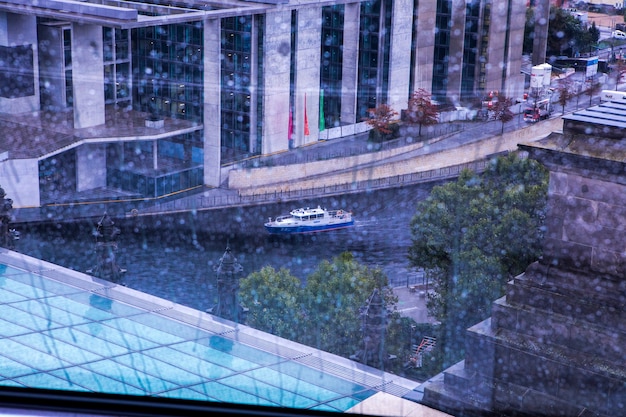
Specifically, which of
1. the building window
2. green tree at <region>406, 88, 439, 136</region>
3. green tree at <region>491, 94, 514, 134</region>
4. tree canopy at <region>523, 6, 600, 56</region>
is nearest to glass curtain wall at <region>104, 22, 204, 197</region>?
the building window

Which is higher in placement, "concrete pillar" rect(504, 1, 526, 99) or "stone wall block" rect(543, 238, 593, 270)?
"concrete pillar" rect(504, 1, 526, 99)

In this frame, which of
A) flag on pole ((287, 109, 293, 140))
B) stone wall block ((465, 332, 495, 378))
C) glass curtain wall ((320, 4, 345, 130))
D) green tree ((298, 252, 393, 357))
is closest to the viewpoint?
stone wall block ((465, 332, 495, 378))

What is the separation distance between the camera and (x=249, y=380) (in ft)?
3.87

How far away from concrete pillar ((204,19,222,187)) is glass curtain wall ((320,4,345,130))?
34.0 inches

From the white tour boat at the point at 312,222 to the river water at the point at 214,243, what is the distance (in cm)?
4

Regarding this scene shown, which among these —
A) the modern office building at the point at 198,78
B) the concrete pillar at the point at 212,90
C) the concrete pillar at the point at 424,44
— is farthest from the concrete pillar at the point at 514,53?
the concrete pillar at the point at 212,90

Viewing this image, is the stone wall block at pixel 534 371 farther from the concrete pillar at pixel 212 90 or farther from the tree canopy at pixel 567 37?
the tree canopy at pixel 567 37

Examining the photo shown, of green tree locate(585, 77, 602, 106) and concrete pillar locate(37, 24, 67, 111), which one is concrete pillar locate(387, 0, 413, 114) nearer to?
concrete pillar locate(37, 24, 67, 111)

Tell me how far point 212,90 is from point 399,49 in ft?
5.06

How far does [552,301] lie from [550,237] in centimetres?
11

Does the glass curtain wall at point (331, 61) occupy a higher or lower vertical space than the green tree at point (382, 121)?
higher

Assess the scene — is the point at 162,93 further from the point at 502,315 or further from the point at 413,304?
the point at 502,315

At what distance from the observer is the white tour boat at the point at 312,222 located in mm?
4027

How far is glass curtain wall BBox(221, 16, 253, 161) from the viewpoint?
585 centimetres
